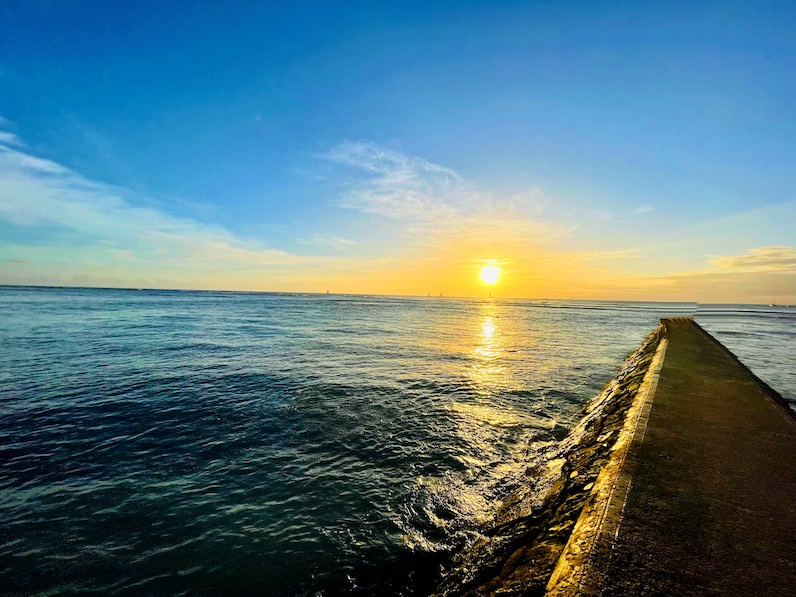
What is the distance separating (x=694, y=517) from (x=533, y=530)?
203 centimetres

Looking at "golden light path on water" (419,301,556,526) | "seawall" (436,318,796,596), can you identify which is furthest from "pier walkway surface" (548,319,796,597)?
"golden light path on water" (419,301,556,526)

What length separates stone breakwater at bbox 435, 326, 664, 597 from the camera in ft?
13.2

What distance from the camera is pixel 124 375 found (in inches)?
613

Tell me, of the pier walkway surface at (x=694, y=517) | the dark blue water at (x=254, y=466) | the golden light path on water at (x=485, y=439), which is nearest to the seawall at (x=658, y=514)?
the pier walkway surface at (x=694, y=517)

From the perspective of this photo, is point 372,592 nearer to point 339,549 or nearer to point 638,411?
point 339,549

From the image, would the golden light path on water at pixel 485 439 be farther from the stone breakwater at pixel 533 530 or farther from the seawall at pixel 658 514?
the seawall at pixel 658 514

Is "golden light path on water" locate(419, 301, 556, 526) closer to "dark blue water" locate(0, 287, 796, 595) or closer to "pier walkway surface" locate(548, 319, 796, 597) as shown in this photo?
"dark blue water" locate(0, 287, 796, 595)

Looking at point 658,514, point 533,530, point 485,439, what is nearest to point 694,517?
point 658,514

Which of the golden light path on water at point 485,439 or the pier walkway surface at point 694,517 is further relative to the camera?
the golden light path on water at point 485,439

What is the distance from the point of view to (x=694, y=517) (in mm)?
3834

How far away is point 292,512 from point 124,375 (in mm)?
13422

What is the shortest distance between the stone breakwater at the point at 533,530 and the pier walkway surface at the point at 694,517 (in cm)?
50

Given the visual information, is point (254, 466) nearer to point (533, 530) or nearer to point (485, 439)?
point (485, 439)

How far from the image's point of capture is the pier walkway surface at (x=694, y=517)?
3.02m
